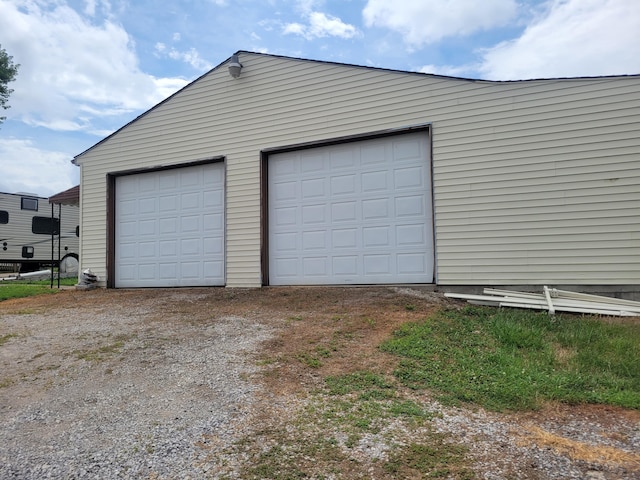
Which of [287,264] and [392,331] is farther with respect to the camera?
[287,264]

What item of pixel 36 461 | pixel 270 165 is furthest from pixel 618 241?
pixel 36 461

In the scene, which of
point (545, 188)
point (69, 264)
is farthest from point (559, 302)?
point (69, 264)

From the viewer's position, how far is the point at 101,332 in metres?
6.24

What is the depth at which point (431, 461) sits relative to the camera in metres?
2.86

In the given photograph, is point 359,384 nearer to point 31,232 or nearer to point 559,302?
point 559,302

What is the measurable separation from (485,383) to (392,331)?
1.66 metres

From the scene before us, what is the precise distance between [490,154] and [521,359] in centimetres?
385

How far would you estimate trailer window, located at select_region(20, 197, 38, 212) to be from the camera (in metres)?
19.4

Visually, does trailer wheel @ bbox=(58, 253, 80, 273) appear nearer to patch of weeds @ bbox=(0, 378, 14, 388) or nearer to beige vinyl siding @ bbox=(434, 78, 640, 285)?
patch of weeds @ bbox=(0, 378, 14, 388)

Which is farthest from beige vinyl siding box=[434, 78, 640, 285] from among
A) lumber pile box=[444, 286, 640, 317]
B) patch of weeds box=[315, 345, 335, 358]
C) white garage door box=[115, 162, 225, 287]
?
white garage door box=[115, 162, 225, 287]

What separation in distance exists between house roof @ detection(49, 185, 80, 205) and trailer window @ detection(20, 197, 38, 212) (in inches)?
279

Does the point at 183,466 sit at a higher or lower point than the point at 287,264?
lower

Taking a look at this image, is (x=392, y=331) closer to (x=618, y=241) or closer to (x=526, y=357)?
(x=526, y=357)

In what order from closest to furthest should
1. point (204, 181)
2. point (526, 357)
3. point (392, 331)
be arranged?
point (526, 357) < point (392, 331) < point (204, 181)
